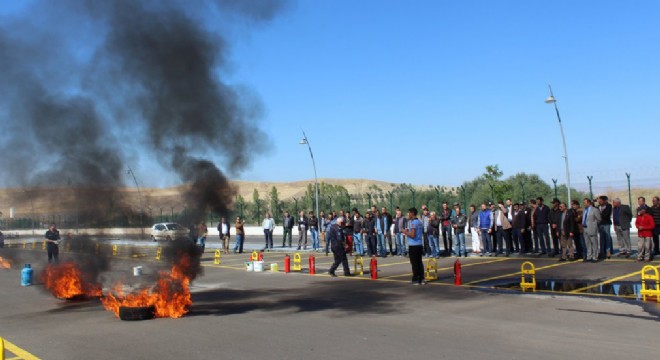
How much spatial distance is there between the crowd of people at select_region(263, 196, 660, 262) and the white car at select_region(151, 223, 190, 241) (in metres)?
4.77

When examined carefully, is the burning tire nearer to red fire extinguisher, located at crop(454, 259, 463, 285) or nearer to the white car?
the white car

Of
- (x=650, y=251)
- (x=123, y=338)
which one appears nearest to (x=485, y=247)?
(x=650, y=251)

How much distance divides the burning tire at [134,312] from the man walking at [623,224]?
1215 centimetres

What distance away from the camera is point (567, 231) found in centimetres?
1403

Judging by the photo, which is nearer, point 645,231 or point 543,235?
point 645,231

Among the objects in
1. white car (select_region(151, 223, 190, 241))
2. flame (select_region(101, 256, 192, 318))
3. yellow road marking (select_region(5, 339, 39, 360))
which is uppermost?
white car (select_region(151, 223, 190, 241))

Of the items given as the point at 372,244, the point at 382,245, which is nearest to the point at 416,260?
the point at 382,245

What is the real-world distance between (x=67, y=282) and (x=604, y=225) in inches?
515

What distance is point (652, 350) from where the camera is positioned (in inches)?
229

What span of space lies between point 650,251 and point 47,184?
45.4 feet

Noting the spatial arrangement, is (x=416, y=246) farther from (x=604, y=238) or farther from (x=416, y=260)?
(x=604, y=238)

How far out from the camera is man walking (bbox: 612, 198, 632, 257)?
14078 mm

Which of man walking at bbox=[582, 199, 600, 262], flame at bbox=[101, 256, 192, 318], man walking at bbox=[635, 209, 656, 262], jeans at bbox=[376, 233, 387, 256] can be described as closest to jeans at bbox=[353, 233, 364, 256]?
jeans at bbox=[376, 233, 387, 256]

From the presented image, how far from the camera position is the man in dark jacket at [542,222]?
15.3 m
